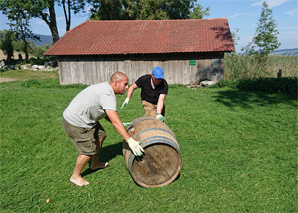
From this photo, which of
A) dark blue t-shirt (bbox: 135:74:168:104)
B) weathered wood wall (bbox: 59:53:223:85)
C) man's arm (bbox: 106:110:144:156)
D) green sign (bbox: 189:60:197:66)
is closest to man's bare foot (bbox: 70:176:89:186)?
man's arm (bbox: 106:110:144:156)

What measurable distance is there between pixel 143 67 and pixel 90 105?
1316 centimetres

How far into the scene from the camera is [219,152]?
Result: 201 inches

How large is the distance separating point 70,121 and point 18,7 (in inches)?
1062

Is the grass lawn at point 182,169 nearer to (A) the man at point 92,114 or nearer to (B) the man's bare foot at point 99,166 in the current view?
(B) the man's bare foot at point 99,166

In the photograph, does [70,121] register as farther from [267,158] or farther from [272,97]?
[272,97]

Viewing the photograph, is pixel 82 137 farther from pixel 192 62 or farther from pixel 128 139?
pixel 192 62

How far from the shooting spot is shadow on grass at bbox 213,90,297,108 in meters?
9.77

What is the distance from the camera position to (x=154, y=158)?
12.0 ft

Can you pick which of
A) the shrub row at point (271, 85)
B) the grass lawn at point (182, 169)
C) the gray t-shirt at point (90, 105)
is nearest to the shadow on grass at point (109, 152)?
the grass lawn at point (182, 169)

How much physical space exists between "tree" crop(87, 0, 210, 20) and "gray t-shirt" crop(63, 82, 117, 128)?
91.5 ft

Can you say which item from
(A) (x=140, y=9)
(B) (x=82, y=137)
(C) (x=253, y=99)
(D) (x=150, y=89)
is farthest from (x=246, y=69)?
(A) (x=140, y=9)

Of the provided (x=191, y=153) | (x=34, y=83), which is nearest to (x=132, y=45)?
(x=34, y=83)

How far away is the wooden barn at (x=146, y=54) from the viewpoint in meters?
15.8

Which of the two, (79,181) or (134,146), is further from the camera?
(79,181)
